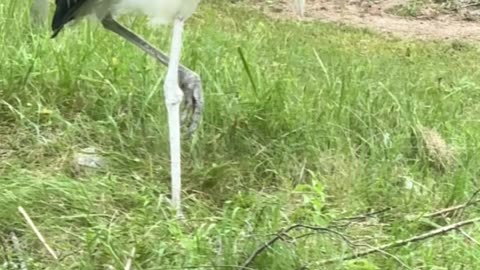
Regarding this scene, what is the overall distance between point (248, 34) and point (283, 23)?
5.26ft

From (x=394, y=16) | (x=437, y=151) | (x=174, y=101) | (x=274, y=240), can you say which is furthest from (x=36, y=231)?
(x=394, y=16)

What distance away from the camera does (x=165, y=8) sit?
4.00 metres

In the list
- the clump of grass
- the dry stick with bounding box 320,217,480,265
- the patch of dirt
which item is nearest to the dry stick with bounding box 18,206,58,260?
the dry stick with bounding box 320,217,480,265

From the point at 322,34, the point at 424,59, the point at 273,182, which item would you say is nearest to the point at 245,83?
the point at 273,182

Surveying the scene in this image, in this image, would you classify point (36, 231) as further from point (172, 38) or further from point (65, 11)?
point (65, 11)

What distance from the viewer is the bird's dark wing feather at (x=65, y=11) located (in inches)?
164

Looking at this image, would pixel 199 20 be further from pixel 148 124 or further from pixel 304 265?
pixel 304 265

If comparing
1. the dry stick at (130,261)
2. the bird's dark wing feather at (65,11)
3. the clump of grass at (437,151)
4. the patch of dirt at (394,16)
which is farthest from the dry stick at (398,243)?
the patch of dirt at (394,16)

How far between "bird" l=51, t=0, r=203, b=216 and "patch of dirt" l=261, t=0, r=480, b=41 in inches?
166

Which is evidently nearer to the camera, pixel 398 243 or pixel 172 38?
pixel 398 243

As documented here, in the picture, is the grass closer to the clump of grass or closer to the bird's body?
the clump of grass

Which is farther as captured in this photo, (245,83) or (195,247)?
(245,83)

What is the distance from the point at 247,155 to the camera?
4258 millimetres

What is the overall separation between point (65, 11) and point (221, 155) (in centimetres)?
83
